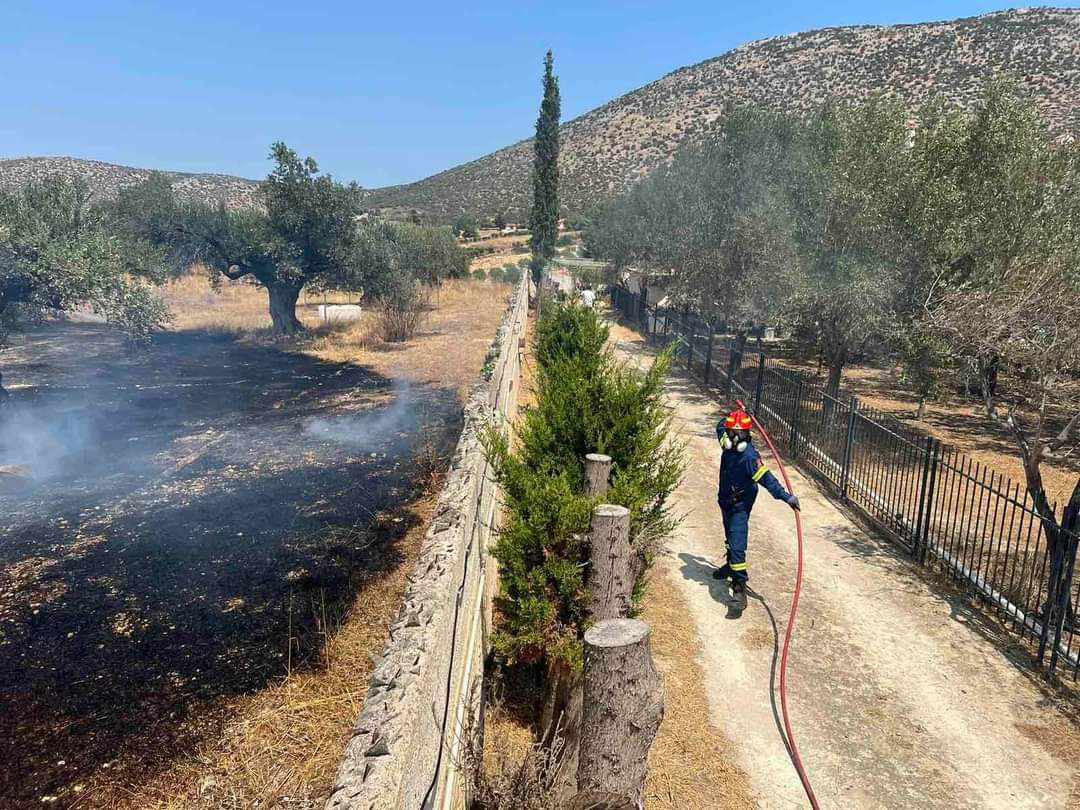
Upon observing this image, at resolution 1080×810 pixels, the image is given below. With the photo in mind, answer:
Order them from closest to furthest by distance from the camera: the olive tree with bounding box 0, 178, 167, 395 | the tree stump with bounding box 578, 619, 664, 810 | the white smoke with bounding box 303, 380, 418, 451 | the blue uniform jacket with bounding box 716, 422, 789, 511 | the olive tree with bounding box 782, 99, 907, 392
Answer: the tree stump with bounding box 578, 619, 664, 810
the blue uniform jacket with bounding box 716, 422, 789, 511
the olive tree with bounding box 782, 99, 907, 392
the white smoke with bounding box 303, 380, 418, 451
the olive tree with bounding box 0, 178, 167, 395

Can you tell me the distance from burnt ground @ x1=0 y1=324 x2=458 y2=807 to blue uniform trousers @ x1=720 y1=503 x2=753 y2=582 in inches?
169

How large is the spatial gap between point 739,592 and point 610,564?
9.89ft

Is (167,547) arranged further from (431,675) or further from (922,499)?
(922,499)

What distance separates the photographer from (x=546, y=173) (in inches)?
1399

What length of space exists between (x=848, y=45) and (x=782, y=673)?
82501 millimetres

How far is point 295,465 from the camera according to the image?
495 inches

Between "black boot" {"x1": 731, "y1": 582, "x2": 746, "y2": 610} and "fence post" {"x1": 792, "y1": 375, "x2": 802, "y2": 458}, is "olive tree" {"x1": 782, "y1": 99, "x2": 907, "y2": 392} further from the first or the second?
"black boot" {"x1": 731, "y1": 582, "x2": 746, "y2": 610}

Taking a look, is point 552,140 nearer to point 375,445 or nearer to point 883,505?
point 375,445

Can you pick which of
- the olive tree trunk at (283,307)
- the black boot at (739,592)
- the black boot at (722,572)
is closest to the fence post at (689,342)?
the black boot at (722,572)

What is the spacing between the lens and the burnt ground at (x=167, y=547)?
598 cm

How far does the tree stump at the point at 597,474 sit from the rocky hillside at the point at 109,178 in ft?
225

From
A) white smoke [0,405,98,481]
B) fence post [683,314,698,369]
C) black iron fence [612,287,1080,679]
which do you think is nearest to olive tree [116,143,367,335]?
white smoke [0,405,98,481]

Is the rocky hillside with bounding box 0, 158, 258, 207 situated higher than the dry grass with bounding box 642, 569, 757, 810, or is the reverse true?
the rocky hillside with bounding box 0, 158, 258, 207

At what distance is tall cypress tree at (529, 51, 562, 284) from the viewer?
35.1 m
